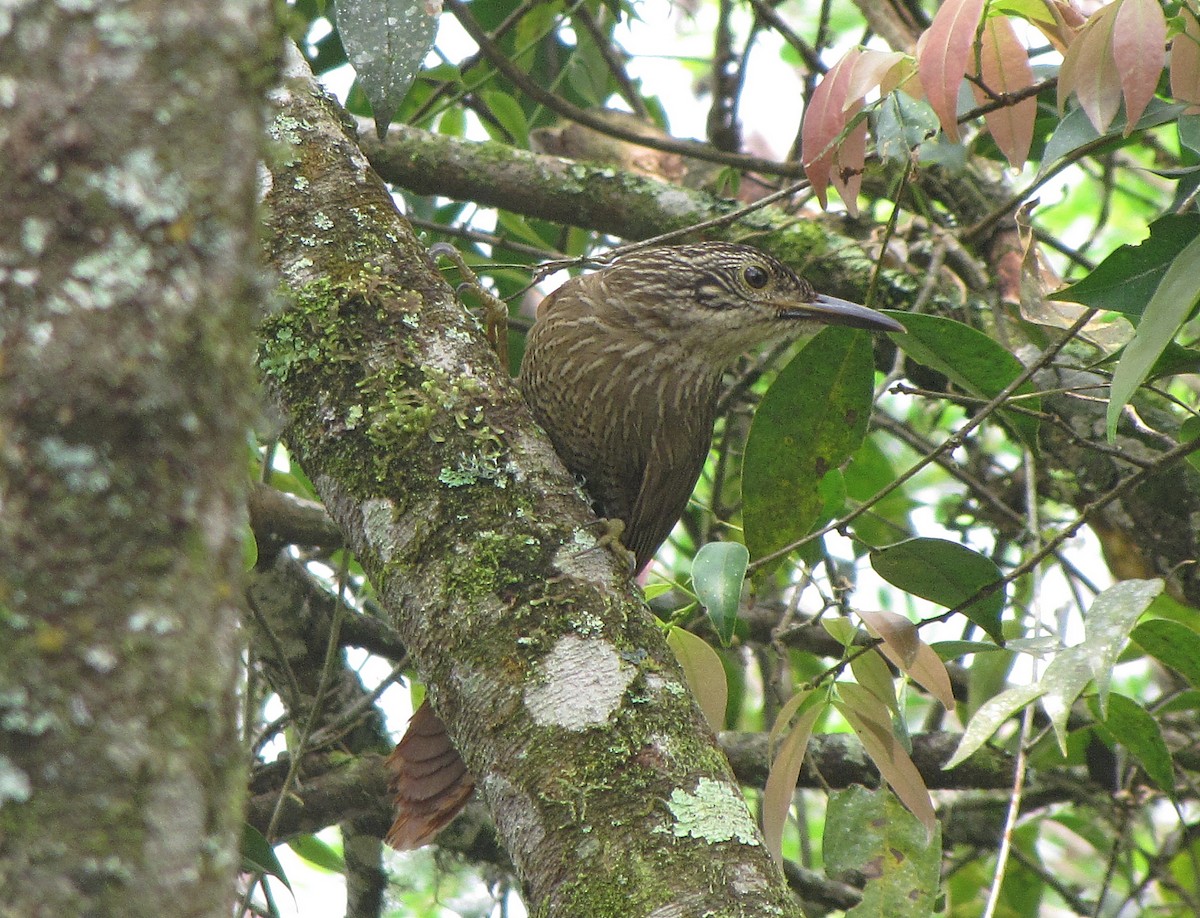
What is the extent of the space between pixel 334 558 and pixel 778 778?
5.53 feet

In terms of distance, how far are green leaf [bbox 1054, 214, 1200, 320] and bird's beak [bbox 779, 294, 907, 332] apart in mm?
553

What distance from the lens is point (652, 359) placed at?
9.15ft

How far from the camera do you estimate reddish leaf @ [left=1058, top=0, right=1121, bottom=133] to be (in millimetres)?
1676

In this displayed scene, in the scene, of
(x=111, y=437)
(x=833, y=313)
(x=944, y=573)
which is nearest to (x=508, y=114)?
(x=833, y=313)

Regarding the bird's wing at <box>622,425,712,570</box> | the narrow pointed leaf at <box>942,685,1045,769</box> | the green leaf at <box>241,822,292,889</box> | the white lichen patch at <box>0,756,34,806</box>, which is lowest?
the white lichen patch at <box>0,756,34,806</box>

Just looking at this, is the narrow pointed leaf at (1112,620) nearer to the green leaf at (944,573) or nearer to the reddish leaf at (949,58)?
the green leaf at (944,573)

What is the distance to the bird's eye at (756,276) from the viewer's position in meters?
2.77

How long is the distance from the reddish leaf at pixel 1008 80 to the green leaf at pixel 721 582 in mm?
785

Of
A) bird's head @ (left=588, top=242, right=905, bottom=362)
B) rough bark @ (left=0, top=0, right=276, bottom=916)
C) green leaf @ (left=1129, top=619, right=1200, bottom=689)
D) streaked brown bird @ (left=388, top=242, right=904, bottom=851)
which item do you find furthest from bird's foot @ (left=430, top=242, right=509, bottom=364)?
rough bark @ (left=0, top=0, right=276, bottom=916)

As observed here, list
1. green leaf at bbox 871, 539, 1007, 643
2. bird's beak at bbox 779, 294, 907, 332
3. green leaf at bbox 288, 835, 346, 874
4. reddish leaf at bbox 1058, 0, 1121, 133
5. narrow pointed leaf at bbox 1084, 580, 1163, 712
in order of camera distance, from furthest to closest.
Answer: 1. green leaf at bbox 288, 835, 346, 874
2. bird's beak at bbox 779, 294, 907, 332
3. green leaf at bbox 871, 539, 1007, 643
4. reddish leaf at bbox 1058, 0, 1121, 133
5. narrow pointed leaf at bbox 1084, 580, 1163, 712

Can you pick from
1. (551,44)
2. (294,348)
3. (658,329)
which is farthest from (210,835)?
(551,44)

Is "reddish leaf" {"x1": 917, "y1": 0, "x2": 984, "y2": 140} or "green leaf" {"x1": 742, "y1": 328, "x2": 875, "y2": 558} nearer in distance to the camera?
"reddish leaf" {"x1": 917, "y1": 0, "x2": 984, "y2": 140}

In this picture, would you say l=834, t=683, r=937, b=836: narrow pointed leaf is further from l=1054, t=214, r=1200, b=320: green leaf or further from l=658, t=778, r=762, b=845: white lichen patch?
l=1054, t=214, r=1200, b=320: green leaf

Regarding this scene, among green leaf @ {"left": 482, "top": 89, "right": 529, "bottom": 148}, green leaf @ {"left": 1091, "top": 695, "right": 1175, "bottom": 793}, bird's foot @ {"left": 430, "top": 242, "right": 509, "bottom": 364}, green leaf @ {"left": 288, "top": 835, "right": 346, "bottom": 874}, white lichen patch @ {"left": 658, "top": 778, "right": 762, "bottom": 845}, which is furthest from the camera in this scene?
green leaf @ {"left": 482, "top": 89, "right": 529, "bottom": 148}
